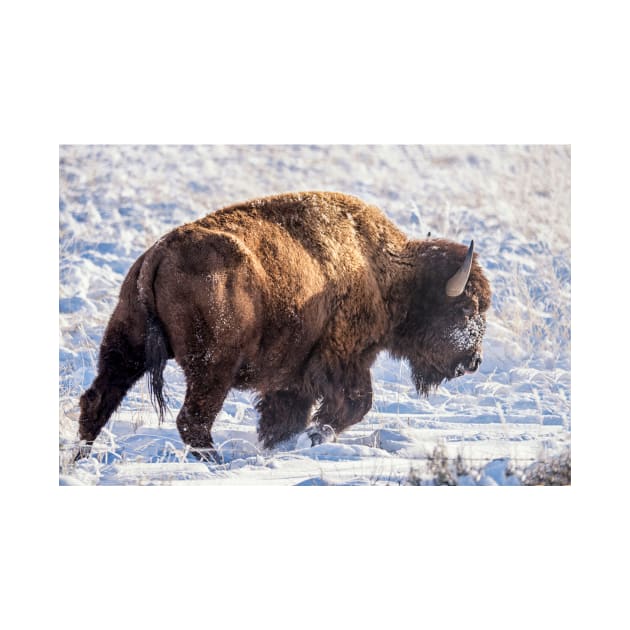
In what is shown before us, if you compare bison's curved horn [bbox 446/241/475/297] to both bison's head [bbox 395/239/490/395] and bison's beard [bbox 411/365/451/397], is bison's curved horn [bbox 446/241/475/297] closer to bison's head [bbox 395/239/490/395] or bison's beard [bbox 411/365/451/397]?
bison's head [bbox 395/239/490/395]

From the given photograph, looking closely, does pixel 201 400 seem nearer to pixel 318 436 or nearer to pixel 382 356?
pixel 318 436

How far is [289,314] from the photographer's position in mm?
5496

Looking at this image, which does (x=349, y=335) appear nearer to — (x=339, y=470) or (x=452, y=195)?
(x=339, y=470)

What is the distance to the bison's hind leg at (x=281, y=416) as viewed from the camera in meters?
5.86

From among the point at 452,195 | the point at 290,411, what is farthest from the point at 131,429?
the point at 452,195

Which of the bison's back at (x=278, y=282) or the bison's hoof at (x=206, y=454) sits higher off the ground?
the bison's back at (x=278, y=282)

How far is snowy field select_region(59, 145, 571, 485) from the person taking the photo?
18.6 ft

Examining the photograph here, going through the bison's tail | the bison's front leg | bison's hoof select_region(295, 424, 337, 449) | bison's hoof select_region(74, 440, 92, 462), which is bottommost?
bison's hoof select_region(74, 440, 92, 462)

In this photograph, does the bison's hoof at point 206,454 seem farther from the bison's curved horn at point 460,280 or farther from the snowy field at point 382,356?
the bison's curved horn at point 460,280

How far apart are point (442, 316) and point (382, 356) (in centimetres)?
50

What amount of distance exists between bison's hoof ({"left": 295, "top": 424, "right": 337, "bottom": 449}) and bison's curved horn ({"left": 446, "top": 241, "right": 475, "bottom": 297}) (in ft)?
3.93

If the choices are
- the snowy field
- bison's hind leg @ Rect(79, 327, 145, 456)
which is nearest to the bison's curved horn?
the snowy field

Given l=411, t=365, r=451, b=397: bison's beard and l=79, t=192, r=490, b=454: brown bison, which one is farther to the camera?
l=411, t=365, r=451, b=397: bison's beard

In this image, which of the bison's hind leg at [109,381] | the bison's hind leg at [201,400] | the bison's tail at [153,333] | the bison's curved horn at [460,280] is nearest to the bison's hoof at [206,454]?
Result: the bison's hind leg at [201,400]
